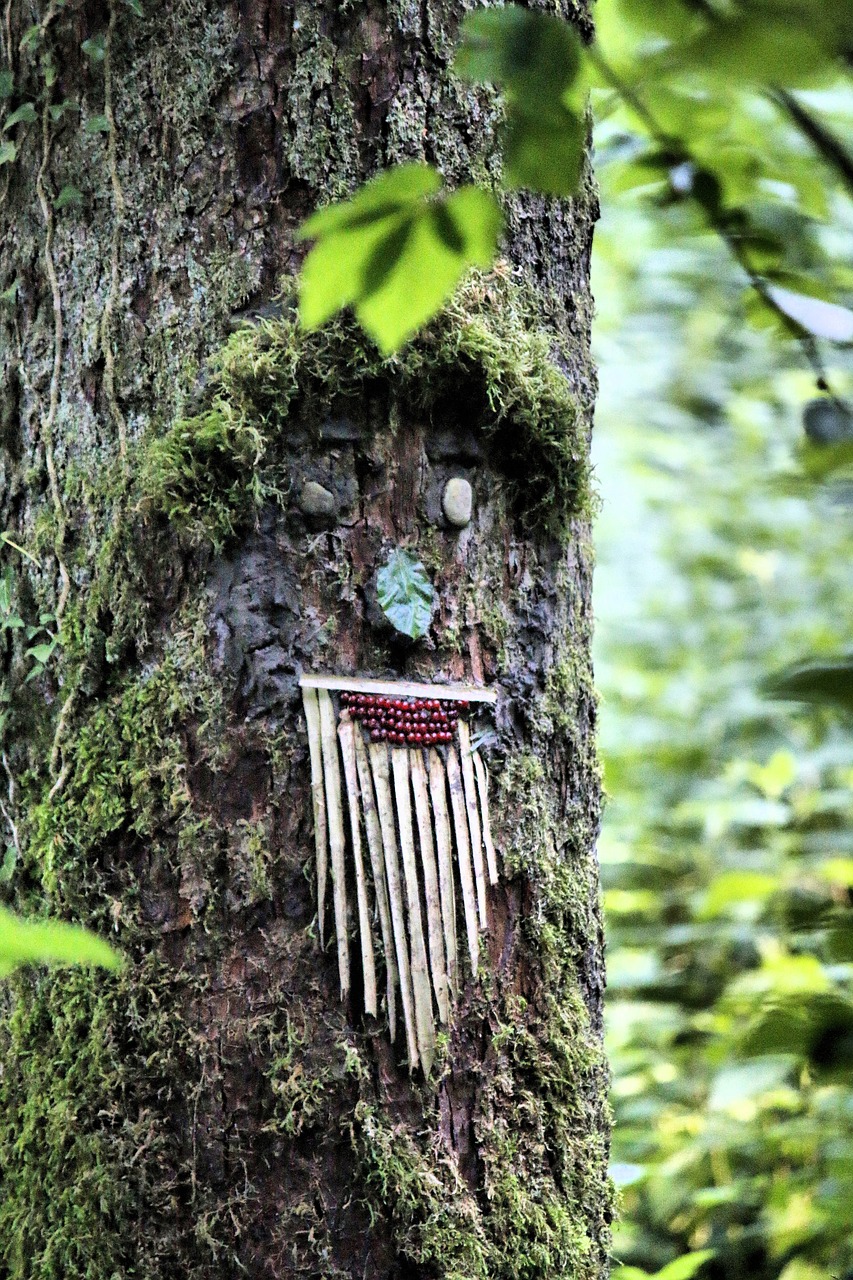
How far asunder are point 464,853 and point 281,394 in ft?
1.73

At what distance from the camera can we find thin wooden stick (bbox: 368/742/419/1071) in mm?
1166

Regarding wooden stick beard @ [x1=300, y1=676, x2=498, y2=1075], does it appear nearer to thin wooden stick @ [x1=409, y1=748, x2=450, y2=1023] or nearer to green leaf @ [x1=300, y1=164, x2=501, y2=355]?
thin wooden stick @ [x1=409, y1=748, x2=450, y2=1023]

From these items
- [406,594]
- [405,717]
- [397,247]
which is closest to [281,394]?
[406,594]

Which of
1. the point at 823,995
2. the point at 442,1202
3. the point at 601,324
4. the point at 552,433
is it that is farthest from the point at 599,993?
the point at 601,324

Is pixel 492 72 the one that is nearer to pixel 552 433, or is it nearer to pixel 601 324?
pixel 552 433

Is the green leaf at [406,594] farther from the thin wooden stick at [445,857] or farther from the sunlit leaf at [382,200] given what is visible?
the sunlit leaf at [382,200]

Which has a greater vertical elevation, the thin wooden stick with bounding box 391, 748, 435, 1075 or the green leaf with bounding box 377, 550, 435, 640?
the green leaf with bounding box 377, 550, 435, 640

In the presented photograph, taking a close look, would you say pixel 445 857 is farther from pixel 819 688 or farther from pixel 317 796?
pixel 819 688

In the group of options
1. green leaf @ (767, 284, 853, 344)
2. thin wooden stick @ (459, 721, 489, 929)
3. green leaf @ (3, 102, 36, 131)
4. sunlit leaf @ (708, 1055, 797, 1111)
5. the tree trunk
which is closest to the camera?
green leaf @ (767, 284, 853, 344)

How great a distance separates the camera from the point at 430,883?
1.21 meters

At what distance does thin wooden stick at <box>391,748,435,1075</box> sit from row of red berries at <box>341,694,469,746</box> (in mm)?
21

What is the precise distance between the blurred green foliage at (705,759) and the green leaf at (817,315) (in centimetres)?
164

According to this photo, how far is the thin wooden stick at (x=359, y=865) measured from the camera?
1147 millimetres

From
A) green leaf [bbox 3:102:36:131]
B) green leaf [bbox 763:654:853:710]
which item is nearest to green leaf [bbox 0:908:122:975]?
green leaf [bbox 763:654:853:710]
